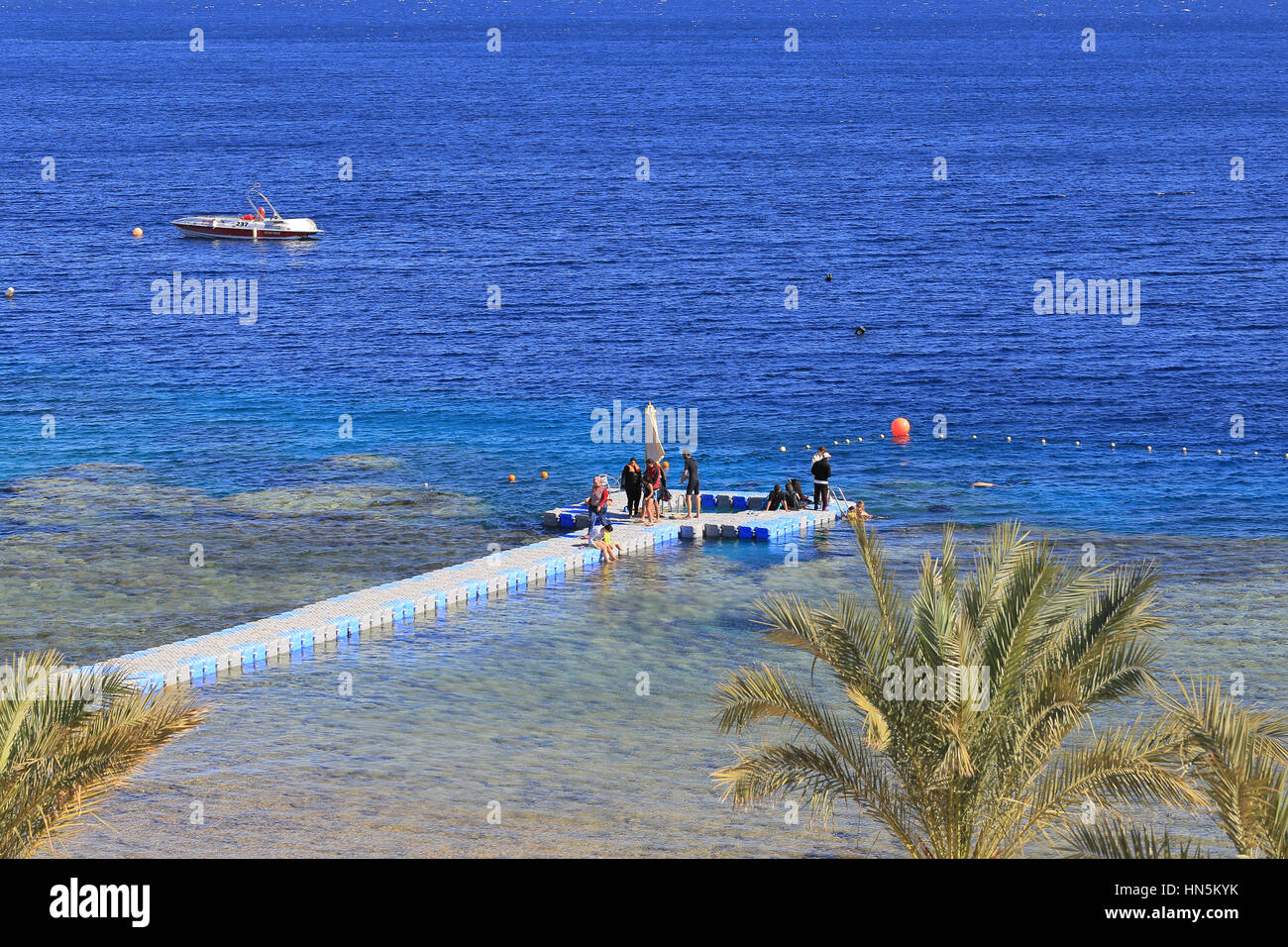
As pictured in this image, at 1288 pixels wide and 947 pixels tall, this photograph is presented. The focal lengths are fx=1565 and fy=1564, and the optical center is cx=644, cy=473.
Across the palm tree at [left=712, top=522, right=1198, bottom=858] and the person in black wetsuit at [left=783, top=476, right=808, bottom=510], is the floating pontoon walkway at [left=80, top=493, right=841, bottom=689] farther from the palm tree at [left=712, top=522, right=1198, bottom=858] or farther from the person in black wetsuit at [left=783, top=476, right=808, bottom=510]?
the palm tree at [left=712, top=522, right=1198, bottom=858]

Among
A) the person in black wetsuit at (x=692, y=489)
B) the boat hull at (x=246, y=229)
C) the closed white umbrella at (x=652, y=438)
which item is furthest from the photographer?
the boat hull at (x=246, y=229)

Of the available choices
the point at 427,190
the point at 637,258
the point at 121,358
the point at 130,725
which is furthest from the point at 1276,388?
the point at 427,190

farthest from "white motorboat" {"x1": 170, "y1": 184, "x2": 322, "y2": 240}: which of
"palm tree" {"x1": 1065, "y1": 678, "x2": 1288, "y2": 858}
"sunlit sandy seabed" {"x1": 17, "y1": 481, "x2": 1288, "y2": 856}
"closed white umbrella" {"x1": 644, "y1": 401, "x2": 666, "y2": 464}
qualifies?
"palm tree" {"x1": 1065, "y1": 678, "x2": 1288, "y2": 858}

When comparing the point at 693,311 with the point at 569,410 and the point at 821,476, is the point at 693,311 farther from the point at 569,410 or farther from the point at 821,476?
the point at 821,476

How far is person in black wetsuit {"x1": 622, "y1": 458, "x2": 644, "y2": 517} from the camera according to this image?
36031 millimetres

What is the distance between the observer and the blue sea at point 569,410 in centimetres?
2414

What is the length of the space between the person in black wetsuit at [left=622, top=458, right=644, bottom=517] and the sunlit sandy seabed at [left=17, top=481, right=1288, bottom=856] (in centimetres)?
192

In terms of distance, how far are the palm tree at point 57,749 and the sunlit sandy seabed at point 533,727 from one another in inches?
237

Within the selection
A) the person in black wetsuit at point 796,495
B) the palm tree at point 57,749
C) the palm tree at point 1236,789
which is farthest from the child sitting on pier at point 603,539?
Answer: the palm tree at point 1236,789

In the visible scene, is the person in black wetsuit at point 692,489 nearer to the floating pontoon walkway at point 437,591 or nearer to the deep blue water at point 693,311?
the floating pontoon walkway at point 437,591

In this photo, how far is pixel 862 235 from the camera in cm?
10050

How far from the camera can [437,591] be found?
102 feet
